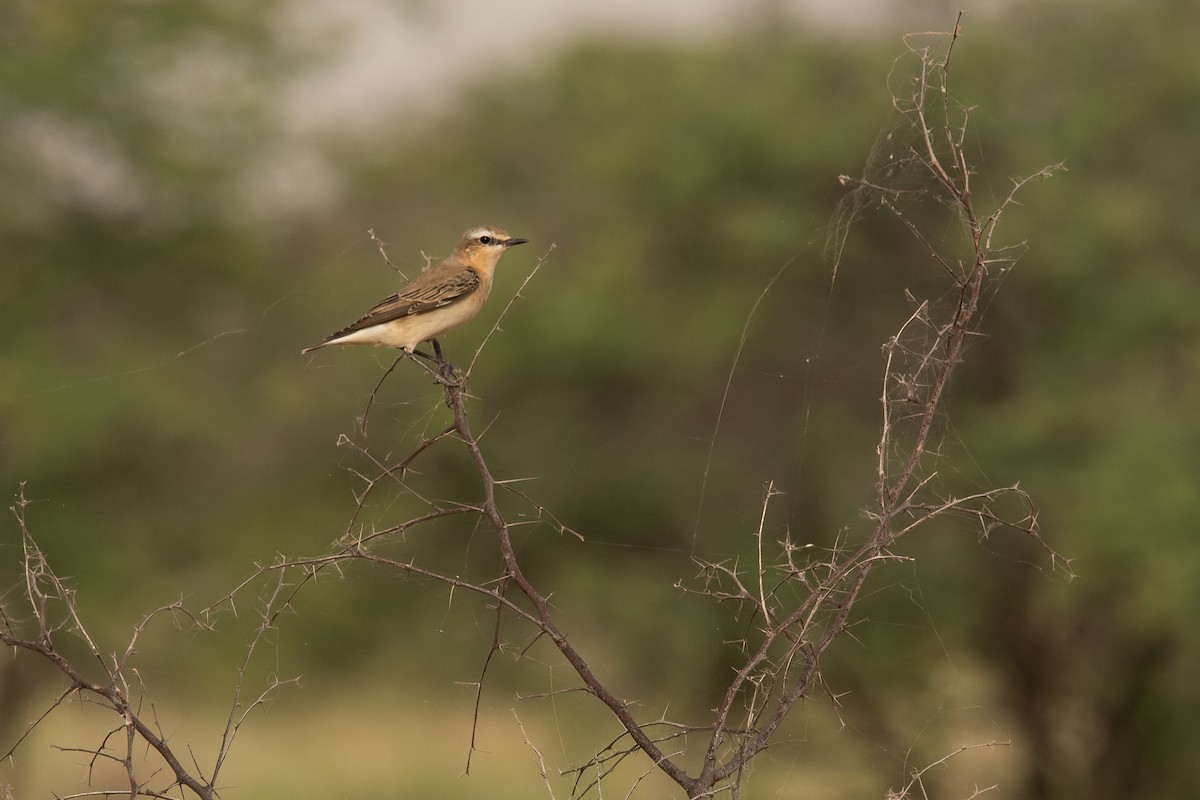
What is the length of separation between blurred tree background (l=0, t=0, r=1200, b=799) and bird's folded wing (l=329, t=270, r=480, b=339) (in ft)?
17.4

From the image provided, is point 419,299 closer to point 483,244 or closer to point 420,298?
point 420,298

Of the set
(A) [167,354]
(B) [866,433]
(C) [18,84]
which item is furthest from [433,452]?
(C) [18,84]


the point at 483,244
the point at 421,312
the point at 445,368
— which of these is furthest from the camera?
the point at 483,244

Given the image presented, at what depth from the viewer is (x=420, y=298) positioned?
4664 millimetres

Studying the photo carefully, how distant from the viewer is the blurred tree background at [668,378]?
447 inches

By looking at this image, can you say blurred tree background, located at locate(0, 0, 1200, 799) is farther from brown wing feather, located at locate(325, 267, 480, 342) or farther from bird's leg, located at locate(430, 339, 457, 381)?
bird's leg, located at locate(430, 339, 457, 381)

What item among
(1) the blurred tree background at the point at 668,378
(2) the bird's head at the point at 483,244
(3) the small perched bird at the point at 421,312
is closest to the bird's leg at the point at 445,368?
(3) the small perched bird at the point at 421,312

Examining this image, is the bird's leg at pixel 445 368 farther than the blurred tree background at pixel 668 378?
No

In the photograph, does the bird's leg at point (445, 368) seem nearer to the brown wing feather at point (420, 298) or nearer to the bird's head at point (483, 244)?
the brown wing feather at point (420, 298)

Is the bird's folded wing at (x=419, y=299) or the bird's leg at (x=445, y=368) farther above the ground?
the bird's leg at (x=445, y=368)

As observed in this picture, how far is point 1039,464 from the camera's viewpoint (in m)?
11.5

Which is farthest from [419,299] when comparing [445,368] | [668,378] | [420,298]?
[668,378]

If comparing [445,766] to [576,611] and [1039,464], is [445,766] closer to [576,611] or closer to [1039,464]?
[576,611]

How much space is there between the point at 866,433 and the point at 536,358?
139 inches
